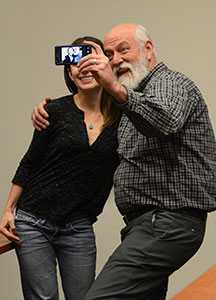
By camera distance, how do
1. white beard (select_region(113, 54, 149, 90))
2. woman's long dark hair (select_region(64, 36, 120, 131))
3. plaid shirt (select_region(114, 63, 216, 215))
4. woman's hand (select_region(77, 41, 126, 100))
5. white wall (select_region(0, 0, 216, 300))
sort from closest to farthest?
1. woman's hand (select_region(77, 41, 126, 100))
2. plaid shirt (select_region(114, 63, 216, 215))
3. white beard (select_region(113, 54, 149, 90))
4. woman's long dark hair (select_region(64, 36, 120, 131))
5. white wall (select_region(0, 0, 216, 300))

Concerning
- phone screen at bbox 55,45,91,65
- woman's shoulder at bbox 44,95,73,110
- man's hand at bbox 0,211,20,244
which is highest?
phone screen at bbox 55,45,91,65

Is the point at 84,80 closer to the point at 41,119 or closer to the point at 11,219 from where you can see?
the point at 41,119

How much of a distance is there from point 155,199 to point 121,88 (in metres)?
0.41

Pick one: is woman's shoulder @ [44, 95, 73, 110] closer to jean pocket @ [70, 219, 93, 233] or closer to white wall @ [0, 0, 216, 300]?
jean pocket @ [70, 219, 93, 233]

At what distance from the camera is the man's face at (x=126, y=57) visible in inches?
72.9

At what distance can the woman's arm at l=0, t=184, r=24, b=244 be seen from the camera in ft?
6.23

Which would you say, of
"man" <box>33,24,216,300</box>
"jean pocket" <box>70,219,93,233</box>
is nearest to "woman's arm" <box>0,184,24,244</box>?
"jean pocket" <box>70,219,93,233</box>

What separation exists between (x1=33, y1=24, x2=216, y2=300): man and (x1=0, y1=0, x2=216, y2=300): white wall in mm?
1566

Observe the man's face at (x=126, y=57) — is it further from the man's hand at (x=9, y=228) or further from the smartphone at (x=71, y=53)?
the man's hand at (x=9, y=228)

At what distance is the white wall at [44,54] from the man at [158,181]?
1566mm

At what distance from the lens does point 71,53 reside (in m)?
1.72

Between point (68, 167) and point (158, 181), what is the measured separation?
41 centimetres

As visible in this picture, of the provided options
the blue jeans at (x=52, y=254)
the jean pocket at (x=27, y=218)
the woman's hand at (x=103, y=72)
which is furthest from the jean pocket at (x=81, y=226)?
the woman's hand at (x=103, y=72)

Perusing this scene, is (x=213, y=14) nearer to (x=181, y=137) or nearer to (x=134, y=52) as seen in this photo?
(x=134, y=52)
